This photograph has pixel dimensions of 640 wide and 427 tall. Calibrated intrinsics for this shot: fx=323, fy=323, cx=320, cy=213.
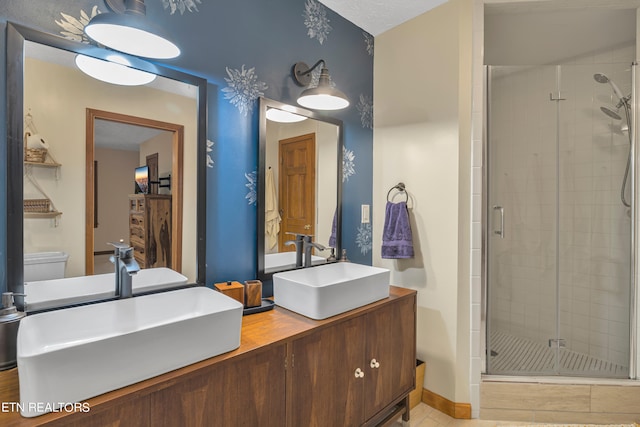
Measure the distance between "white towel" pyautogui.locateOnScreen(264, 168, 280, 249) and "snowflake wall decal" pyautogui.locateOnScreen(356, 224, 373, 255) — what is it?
0.73 meters

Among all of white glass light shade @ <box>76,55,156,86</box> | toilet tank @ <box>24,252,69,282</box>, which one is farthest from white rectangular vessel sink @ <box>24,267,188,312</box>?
white glass light shade @ <box>76,55,156,86</box>

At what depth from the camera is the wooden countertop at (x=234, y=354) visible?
74 cm

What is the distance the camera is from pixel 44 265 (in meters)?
1.10

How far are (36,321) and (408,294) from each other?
5.09 feet

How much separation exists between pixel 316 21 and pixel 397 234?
140 cm

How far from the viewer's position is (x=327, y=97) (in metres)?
1.66

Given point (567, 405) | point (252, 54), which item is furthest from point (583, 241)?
point (252, 54)

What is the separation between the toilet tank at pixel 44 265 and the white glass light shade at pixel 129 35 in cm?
75

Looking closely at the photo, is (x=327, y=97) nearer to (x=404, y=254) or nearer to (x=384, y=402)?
(x=404, y=254)

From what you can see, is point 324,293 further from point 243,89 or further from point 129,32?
point 129,32

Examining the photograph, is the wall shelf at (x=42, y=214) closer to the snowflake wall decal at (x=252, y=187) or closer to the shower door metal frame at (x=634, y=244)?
the snowflake wall decal at (x=252, y=187)

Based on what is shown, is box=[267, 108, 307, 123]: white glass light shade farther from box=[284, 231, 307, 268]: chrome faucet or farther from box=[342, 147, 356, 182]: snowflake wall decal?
box=[284, 231, 307, 268]: chrome faucet

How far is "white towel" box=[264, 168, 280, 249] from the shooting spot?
1.70 m

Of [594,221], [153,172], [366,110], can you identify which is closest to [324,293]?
[153,172]
